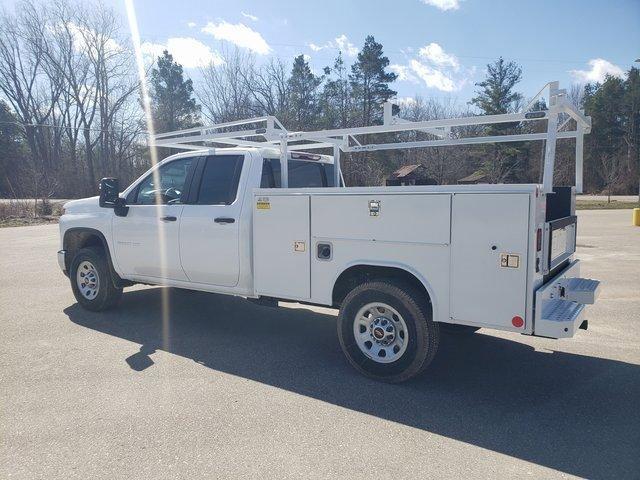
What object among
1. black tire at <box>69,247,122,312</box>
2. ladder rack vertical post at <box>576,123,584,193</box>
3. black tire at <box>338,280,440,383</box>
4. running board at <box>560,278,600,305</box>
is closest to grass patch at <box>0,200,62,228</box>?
black tire at <box>69,247,122,312</box>

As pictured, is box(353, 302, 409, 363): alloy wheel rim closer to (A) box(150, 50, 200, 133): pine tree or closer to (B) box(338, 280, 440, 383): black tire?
(B) box(338, 280, 440, 383): black tire

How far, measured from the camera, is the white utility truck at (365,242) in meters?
3.82

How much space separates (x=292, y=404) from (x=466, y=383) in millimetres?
1587

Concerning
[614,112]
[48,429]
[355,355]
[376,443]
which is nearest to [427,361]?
[355,355]

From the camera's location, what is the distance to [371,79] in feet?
142

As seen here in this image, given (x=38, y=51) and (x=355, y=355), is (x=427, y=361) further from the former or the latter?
(x=38, y=51)

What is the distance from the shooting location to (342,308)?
4.59 metres

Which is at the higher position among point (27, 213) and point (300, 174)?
point (300, 174)

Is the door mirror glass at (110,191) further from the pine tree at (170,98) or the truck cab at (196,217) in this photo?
A: the pine tree at (170,98)

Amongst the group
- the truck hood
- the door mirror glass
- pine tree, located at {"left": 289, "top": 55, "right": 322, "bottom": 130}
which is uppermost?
pine tree, located at {"left": 289, "top": 55, "right": 322, "bottom": 130}

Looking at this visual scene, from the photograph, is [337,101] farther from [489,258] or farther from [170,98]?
[489,258]

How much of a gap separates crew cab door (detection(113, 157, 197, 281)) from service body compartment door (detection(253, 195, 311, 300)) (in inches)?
47.7

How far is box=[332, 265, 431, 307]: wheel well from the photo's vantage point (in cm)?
435

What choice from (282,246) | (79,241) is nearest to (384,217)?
(282,246)
